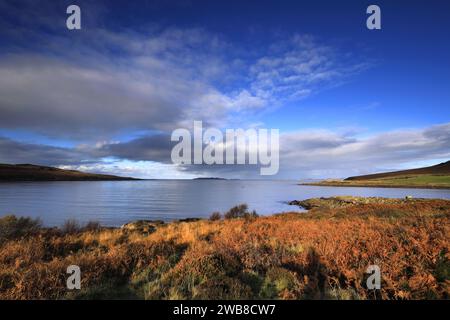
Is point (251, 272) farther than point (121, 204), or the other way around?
point (121, 204)

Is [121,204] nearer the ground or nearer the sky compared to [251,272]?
nearer the ground

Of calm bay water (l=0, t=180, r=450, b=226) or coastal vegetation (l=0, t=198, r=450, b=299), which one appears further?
calm bay water (l=0, t=180, r=450, b=226)

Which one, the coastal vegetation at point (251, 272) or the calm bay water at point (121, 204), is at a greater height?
the coastal vegetation at point (251, 272)

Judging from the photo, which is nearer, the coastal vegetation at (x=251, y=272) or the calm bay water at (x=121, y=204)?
the coastal vegetation at (x=251, y=272)

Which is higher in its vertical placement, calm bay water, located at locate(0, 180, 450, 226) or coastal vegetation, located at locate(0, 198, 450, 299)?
coastal vegetation, located at locate(0, 198, 450, 299)
